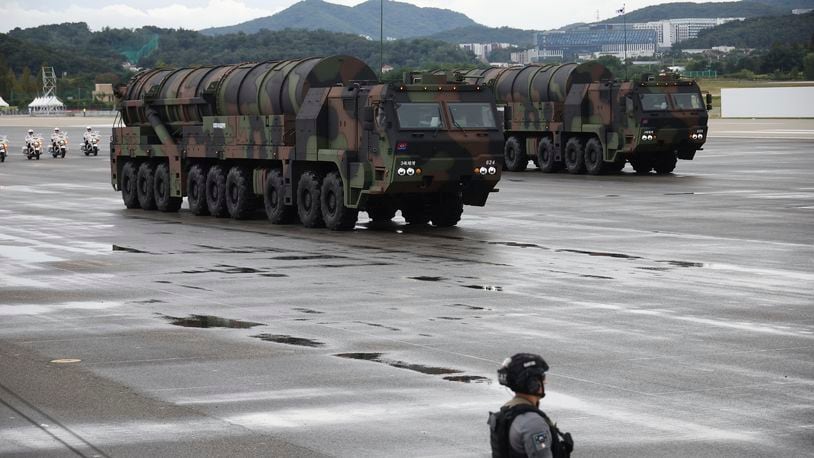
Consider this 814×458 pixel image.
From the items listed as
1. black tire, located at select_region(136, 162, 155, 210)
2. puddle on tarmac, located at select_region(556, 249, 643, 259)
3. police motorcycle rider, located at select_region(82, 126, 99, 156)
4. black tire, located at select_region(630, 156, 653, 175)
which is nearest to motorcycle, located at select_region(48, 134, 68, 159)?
police motorcycle rider, located at select_region(82, 126, 99, 156)

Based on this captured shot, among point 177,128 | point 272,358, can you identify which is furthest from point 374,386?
point 177,128

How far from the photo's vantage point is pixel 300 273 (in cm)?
2083

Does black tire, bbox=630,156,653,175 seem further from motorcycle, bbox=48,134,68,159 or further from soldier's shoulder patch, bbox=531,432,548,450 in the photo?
soldier's shoulder patch, bbox=531,432,548,450

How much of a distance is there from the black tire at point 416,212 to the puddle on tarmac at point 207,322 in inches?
498

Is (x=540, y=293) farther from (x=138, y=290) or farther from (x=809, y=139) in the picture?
(x=809, y=139)

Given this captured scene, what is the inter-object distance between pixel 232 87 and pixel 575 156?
740 inches

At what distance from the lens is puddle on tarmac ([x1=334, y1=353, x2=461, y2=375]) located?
12.9 m

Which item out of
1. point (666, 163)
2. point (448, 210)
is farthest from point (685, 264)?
point (666, 163)

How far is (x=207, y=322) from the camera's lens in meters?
16.2

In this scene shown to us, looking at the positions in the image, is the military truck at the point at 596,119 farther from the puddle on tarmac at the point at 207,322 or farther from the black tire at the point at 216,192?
the puddle on tarmac at the point at 207,322

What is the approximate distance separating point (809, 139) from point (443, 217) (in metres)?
41.0

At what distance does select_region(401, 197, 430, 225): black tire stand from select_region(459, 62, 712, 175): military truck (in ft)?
47.3

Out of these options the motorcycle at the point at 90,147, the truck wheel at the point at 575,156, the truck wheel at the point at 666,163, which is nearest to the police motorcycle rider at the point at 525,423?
the truck wheel at the point at 666,163

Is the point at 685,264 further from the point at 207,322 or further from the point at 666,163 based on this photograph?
the point at 666,163
